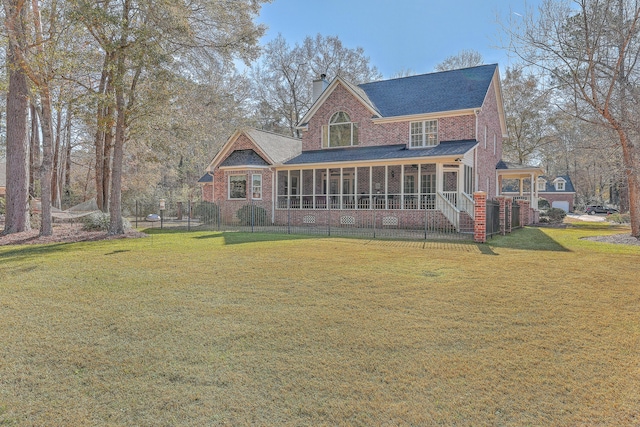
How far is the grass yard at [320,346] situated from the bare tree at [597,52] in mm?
8933

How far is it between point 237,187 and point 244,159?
1.65 metres

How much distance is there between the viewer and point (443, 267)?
7422 mm

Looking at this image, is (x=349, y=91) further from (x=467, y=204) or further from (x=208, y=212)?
(x=208, y=212)

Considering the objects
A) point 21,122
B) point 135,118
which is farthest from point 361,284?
Result: point 21,122

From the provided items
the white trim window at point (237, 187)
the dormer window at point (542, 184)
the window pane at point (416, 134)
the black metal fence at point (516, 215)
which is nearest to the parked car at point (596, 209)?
the dormer window at point (542, 184)

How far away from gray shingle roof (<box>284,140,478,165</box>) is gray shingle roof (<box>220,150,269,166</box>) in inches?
72.9

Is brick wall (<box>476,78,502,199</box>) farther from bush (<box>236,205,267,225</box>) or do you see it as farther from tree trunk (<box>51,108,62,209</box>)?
tree trunk (<box>51,108,62,209</box>)

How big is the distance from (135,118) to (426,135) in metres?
13.2

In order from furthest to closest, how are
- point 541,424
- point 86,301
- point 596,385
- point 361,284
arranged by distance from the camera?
1. point 361,284
2. point 86,301
3. point 596,385
4. point 541,424

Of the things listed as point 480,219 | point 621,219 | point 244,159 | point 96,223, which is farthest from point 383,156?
point 621,219

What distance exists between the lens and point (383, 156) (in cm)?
1738

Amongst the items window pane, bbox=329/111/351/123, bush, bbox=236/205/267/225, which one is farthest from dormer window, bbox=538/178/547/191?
bush, bbox=236/205/267/225

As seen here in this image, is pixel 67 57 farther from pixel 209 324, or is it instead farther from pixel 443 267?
pixel 443 267

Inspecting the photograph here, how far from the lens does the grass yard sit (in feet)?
8.75
